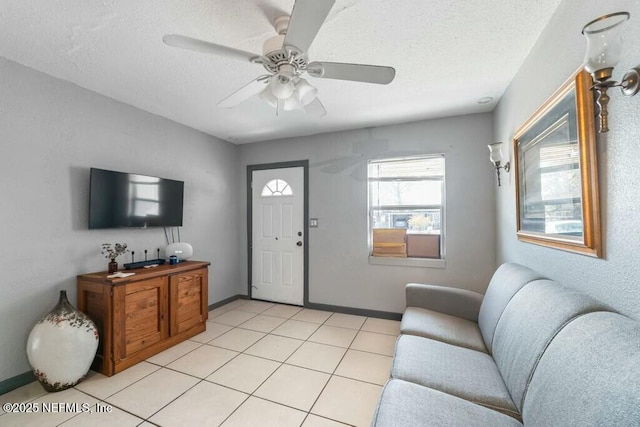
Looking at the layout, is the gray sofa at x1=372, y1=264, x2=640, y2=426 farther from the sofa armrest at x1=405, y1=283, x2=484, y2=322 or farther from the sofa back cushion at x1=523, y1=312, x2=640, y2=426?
the sofa armrest at x1=405, y1=283, x2=484, y2=322

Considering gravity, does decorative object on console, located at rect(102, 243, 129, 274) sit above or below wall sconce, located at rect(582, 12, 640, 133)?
below

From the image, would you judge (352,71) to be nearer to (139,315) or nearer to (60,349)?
(139,315)

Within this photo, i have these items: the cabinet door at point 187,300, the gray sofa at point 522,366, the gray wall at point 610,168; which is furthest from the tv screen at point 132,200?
the gray wall at point 610,168

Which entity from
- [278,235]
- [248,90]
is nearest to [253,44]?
[248,90]

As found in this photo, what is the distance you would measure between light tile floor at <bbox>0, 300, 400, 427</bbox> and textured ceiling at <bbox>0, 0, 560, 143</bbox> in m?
2.53

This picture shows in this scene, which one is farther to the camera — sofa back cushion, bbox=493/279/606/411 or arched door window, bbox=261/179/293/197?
arched door window, bbox=261/179/293/197

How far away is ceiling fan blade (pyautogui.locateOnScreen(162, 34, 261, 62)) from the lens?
4.33 ft

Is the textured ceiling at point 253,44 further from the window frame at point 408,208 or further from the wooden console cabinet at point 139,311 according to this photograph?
the wooden console cabinet at point 139,311

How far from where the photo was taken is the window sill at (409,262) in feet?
10.7

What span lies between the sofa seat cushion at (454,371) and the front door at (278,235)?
241 cm

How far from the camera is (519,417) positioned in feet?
3.92

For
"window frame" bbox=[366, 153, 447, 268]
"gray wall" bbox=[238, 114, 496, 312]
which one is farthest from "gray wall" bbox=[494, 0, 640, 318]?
"window frame" bbox=[366, 153, 447, 268]

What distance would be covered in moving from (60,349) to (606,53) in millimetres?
3495

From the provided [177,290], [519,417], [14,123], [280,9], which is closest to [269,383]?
[177,290]
